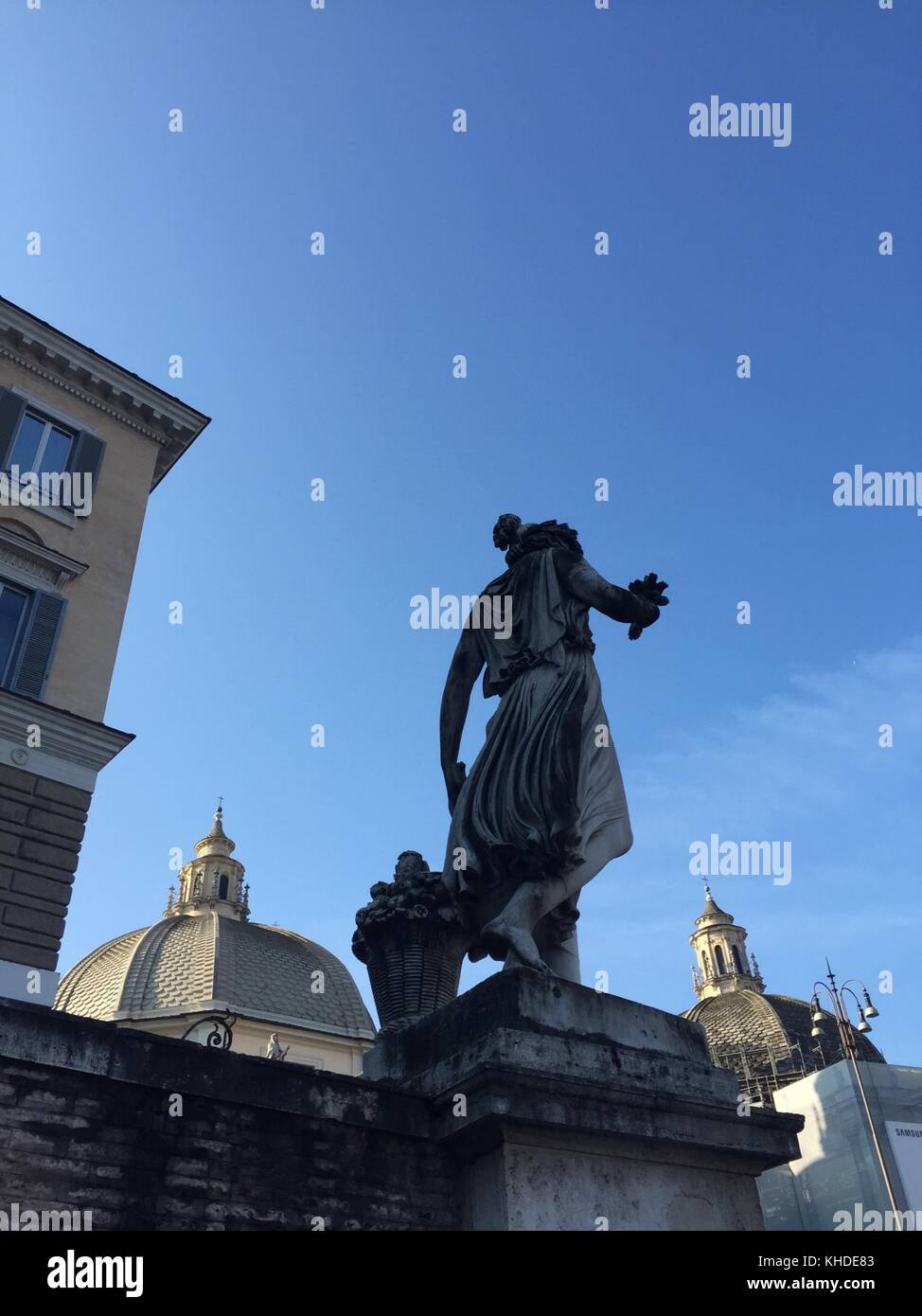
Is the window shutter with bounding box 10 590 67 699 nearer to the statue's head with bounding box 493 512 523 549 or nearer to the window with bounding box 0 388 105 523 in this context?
the window with bounding box 0 388 105 523

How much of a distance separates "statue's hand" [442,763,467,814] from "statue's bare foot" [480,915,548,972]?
135 cm

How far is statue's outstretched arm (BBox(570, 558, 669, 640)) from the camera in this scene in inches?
287

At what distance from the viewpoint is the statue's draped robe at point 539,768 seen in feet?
21.2

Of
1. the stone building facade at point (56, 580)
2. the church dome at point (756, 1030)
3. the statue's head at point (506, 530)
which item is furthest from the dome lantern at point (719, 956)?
the statue's head at point (506, 530)

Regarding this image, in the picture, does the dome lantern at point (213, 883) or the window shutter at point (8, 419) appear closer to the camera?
the window shutter at point (8, 419)

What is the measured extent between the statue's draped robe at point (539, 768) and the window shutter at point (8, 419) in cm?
1651

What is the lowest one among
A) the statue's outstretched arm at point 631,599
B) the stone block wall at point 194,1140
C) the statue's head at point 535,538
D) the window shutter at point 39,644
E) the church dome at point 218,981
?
the stone block wall at point 194,1140

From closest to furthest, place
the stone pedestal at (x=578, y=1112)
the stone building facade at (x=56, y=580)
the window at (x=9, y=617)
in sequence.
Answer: the stone pedestal at (x=578, y=1112) → the stone building facade at (x=56, y=580) → the window at (x=9, y=617)

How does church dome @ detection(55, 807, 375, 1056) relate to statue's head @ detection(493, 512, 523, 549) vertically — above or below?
above

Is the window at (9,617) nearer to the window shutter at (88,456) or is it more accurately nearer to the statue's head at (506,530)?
the window shutter at (88,456)

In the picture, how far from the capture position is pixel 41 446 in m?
22.4

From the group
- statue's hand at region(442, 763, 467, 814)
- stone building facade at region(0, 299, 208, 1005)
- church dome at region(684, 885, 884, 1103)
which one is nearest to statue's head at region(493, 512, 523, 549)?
statue's hand at region(442, 763, 467, 814)

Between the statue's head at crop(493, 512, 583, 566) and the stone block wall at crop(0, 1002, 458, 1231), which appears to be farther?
the statue's head at crop(493, 512, 583, 566)
